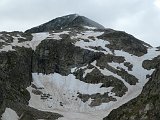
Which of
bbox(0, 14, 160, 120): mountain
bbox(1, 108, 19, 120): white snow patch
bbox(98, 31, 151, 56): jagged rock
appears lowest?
bbox(1, 108, 19, 120): white snow patch

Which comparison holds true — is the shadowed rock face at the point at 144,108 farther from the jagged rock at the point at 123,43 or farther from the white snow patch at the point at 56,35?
the white snow patch at the point at 56,35

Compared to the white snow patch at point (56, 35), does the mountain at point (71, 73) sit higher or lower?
lower

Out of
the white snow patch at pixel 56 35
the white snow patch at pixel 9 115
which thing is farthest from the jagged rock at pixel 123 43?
the white snow patch at pixel 9 115

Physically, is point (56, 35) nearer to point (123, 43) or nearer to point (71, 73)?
point (123, 43)

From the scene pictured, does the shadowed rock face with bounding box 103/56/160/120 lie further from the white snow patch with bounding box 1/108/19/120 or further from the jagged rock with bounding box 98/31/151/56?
the jagged rock with bounding box 98/31/151/56

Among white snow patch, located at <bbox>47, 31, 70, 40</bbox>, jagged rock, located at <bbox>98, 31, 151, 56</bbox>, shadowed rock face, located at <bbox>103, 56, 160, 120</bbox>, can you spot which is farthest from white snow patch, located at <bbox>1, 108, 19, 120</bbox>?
jagged rock, located at <bbox>98, 31, 151, 56</bbox>

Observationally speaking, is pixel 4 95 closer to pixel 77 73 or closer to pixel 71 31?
pixel 77 73

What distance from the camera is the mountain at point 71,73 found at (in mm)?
108481

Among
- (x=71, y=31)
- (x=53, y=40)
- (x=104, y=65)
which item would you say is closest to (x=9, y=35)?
(x=53, y=40)

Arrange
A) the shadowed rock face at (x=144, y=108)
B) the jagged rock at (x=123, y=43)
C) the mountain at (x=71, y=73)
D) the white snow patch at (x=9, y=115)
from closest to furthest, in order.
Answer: the shadowed rock face at (x=144, y=108) < the white snow patch at (x=9, y=115) < the mountain at (x=71, y=73) < the jagged rock at (x=123, y=43)

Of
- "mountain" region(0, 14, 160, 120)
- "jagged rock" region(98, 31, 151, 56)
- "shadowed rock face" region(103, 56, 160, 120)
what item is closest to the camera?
"shadowed rock face" region(103, 56, 160, 120)

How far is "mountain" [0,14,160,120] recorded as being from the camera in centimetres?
10848

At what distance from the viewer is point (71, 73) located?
445 feet

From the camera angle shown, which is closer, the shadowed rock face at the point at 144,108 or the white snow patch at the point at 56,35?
the shadowed rock face at the point at 144,108
